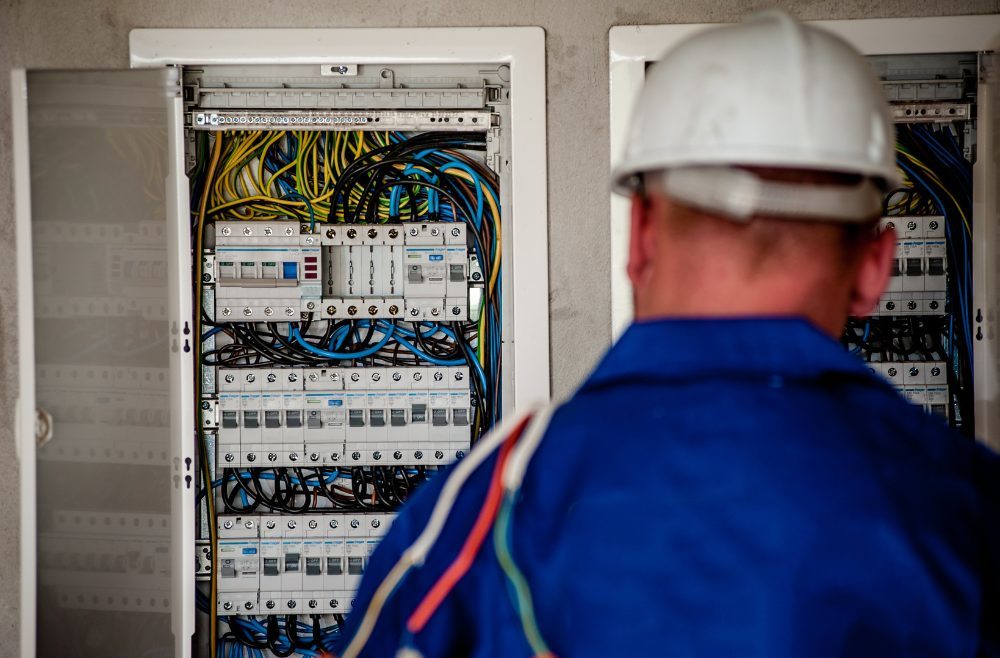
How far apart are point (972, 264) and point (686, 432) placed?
1.99m

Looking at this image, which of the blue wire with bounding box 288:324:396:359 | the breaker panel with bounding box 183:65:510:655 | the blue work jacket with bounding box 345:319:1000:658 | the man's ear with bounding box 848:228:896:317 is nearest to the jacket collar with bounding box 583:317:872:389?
the blue work jacket with bounding box 345:319:1000:658

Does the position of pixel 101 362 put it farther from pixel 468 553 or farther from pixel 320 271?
pixel 468 553

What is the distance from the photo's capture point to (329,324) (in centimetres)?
246

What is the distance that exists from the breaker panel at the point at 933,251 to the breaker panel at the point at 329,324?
1044 millimetres

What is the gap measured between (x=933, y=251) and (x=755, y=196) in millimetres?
1926

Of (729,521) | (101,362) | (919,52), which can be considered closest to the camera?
(729,521)

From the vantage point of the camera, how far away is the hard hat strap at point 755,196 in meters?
0.69

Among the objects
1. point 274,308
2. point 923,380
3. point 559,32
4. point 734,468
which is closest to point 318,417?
point 274,308

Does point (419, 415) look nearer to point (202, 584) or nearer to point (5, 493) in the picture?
point (202, 584)

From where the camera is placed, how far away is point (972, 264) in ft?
7.45

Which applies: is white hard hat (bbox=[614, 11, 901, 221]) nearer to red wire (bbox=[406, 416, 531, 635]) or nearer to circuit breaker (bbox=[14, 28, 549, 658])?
red wire (bbox=[406, 416, 531, 635])

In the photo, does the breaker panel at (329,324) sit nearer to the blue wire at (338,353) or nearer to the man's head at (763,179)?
the blue wire at (338,353)

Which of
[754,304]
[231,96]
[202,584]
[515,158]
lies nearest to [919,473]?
[754,304]

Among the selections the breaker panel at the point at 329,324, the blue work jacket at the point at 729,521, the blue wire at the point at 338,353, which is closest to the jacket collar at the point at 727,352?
the blue work jacket at the point at 729,521
